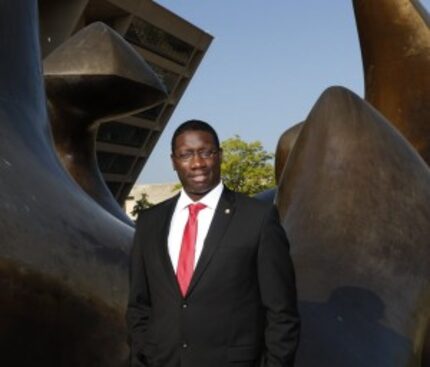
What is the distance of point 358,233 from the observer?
9.14 feet

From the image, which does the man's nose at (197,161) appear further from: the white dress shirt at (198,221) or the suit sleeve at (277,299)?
the suit sleeve at (277,299)

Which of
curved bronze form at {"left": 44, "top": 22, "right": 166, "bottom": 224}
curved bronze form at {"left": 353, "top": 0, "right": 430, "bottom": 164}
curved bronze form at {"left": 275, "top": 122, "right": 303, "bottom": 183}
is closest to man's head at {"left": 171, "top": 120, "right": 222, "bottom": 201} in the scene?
curved bronze form at {"left": 44, "top": 22, "right": 166, "bottom": 224}

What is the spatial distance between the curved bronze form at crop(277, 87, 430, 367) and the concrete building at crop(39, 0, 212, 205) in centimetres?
2248

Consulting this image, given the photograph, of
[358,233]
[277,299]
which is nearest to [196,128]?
[277,299]

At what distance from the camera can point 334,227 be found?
2801 millimetres

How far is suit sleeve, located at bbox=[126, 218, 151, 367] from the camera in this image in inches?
62.6

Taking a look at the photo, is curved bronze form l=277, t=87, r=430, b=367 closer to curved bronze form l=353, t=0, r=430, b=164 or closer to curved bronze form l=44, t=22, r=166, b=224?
curved bronze form l=44, t=22, r=166, b=224

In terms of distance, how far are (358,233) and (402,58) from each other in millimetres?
3530

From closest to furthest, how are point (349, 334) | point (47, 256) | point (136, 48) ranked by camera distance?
point (47, 256) → point (349, 334) → point (136, 48)

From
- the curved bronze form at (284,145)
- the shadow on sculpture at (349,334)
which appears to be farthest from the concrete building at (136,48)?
the shadow on sculpture at (349,334)

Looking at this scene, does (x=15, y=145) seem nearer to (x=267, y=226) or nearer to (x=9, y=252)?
(x=9, y=252)

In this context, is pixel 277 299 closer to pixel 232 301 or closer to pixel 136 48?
pixel 232 301

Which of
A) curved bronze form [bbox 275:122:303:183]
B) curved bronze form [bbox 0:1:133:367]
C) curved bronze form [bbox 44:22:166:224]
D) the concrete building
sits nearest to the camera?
curved bronze form [bbox 0:1:133:367]

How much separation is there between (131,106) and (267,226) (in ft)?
8.58
